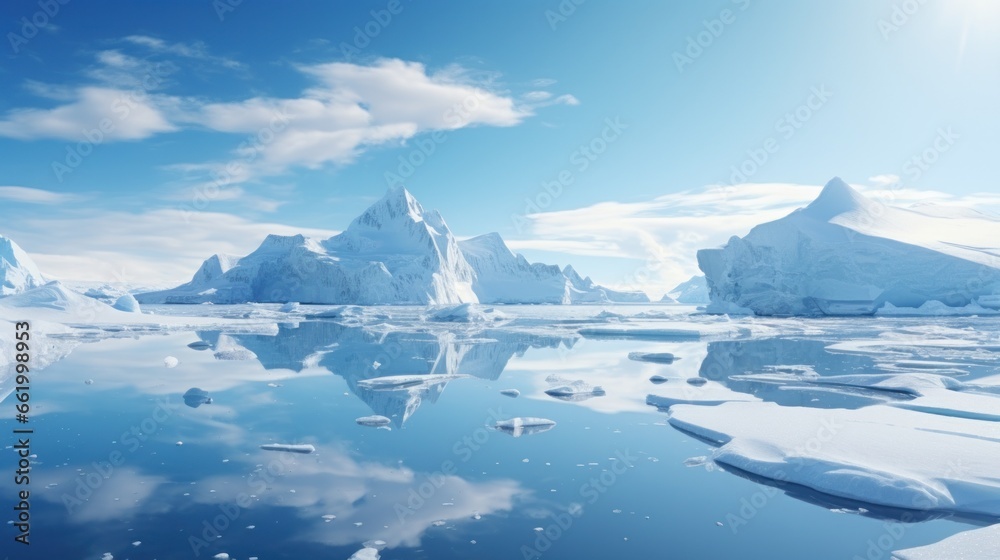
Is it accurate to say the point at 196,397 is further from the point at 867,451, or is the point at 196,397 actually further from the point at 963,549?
the point at 963,549

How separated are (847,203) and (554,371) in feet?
138

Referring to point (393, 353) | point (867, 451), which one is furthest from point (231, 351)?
point (867, 451)

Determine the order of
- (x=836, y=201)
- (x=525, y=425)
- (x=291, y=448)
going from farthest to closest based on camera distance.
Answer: (x=836, y=201) < (x=525, y=425) < (x=291, y=448)

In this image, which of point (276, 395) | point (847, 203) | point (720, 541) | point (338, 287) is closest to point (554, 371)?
point (276, 395)

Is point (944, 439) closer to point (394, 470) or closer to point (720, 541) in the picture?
point (720, 541)

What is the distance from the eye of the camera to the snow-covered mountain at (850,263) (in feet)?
128

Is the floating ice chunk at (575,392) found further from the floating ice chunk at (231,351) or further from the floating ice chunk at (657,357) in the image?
the floating ice chunk at (231,351)

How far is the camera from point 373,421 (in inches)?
338

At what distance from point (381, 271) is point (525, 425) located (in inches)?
2483

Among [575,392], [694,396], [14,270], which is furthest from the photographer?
[14,270]

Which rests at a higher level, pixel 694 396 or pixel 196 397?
pixel 196 397

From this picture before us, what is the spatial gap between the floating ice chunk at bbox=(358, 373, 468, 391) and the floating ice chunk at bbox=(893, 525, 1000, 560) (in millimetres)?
8854

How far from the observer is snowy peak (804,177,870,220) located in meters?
45.7

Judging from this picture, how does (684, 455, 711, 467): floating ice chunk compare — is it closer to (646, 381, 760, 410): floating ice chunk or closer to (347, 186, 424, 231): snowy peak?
(646, 381, 760, 410): floating ice chunk
